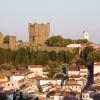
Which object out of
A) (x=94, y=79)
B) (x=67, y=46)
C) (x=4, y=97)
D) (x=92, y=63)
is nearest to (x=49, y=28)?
(x=67, y=46)

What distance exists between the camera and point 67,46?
192 ft

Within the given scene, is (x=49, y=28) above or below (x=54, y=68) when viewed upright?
above

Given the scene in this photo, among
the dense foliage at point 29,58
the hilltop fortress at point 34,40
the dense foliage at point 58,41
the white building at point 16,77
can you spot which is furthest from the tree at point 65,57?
the white building at point 16,77

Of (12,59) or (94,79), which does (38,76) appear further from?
Answer: (12,59)

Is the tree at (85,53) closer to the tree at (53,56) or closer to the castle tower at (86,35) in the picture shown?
the tree at (53,56)

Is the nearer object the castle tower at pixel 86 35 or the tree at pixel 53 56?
the tree at pixel 53 56

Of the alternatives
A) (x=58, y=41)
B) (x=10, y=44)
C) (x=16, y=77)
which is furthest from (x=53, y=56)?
(x=16, y=77)

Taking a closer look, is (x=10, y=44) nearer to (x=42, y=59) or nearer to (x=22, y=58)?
(x=22, y=58)

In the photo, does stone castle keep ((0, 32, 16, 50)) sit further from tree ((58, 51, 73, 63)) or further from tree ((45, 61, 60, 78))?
tree ((45, 61, 60, 78))

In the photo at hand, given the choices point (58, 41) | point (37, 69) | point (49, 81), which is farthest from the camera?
point (58, 41)

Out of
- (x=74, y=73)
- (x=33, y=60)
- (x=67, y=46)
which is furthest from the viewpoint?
(x=67, y=46)

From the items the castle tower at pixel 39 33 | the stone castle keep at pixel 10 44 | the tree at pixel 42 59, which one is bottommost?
the tree at pixel 42 59

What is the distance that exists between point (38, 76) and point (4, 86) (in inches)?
161

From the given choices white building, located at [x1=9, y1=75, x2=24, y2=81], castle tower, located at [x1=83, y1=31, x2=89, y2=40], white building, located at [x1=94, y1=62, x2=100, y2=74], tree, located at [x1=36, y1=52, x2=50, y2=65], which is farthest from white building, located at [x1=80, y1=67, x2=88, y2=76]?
castle tower, located at [x1=83, y1=31, x2=89, y2=40]
